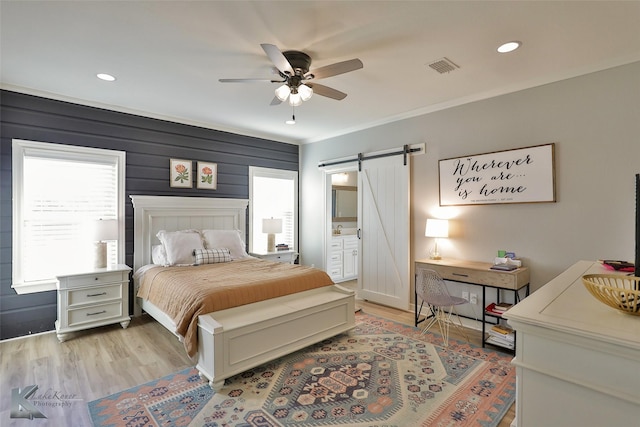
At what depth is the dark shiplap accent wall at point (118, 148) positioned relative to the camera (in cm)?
323

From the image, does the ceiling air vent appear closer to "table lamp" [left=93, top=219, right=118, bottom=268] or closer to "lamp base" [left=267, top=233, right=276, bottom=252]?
"lamp base" [left=267, top=233, right=276, bottom=252]

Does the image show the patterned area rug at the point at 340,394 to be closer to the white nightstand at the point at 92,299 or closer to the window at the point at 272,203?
the white nightstand at the point at 92,299

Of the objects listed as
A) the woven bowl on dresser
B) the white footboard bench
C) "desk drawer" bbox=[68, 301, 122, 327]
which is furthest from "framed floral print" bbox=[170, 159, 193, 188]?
the woven bowl on dresser

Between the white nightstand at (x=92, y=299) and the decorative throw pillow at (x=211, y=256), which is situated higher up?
the decorative throw pillow at (x=211, y=256)

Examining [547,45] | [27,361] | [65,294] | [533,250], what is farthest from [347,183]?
[27,361]

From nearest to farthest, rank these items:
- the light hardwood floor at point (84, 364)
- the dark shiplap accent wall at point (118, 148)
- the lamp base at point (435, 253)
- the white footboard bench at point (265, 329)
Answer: the light hardwood floor at point (84, 364) → the white footboard bench at point (265, 329) → the dark shiplap accent wall at point (118, 148) → the lamp base at point (435, 253)

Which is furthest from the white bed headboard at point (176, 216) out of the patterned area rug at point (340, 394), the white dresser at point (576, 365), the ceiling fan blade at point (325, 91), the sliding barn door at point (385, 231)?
the white dresser at point (576, 365)

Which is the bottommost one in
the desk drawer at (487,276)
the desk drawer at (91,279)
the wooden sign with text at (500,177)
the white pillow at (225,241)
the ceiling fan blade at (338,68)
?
the desk drawer at (91,279)

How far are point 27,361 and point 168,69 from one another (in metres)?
2.99

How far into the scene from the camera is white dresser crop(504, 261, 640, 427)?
958mm

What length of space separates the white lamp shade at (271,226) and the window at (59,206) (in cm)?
195

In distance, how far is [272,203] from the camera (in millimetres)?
5555

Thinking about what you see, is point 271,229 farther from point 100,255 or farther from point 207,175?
point 100,255

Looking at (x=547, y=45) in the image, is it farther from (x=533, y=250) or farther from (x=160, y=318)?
(x=160, y=318)
